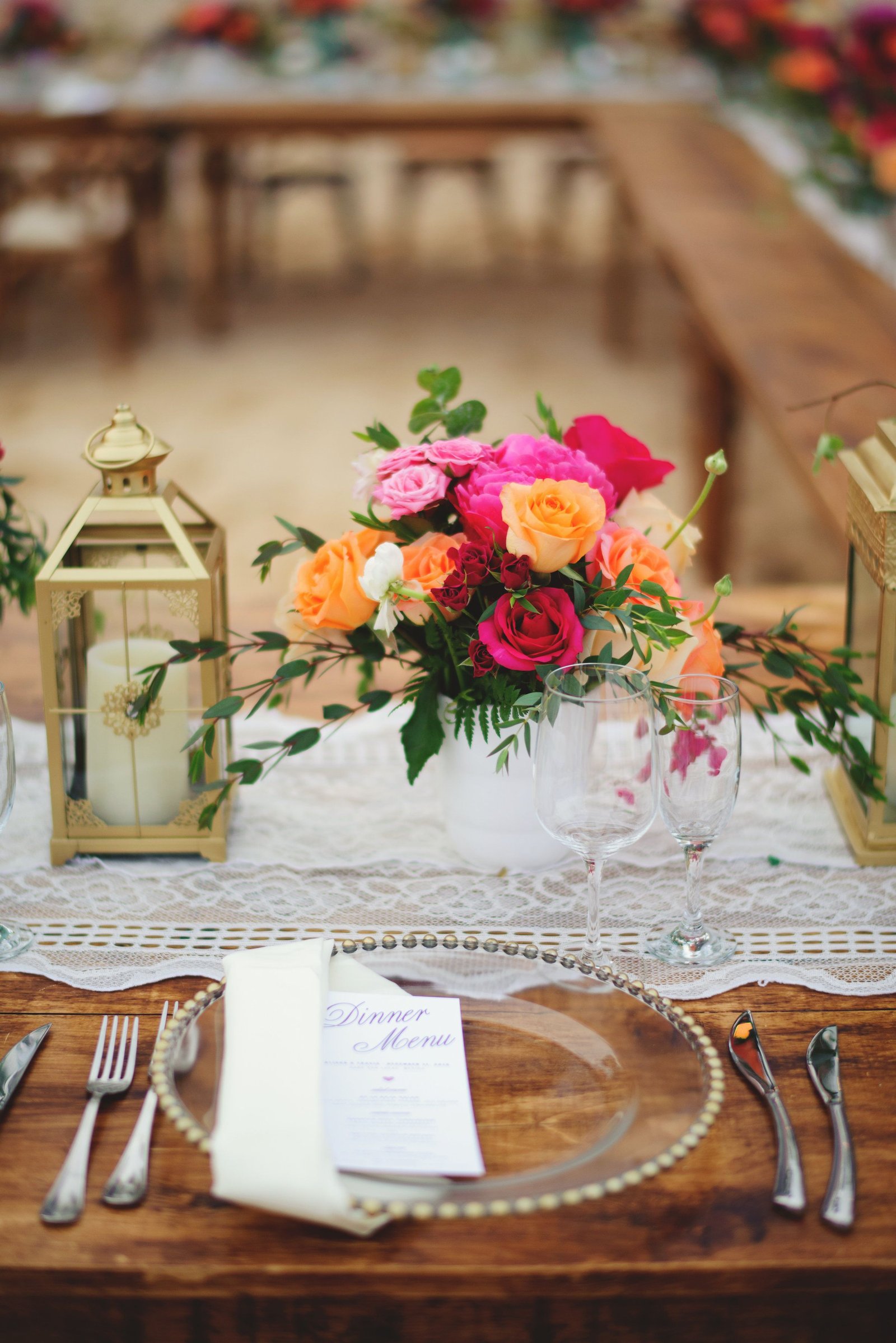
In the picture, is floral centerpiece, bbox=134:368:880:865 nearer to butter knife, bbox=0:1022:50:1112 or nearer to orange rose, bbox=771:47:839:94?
butter knife, bbox=0:1022:50:1112

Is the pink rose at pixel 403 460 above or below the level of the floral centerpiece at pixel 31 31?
below

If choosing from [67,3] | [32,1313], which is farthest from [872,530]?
[67,3]

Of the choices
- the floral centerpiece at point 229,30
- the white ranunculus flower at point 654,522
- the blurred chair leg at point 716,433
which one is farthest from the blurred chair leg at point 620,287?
the white ranunculus flower at point 654,522

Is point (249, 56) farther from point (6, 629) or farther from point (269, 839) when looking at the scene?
point (269, 839)

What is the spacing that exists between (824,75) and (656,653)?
130 inches

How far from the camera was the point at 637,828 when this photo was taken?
32.5 inches

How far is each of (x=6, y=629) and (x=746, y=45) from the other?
4.60 meters

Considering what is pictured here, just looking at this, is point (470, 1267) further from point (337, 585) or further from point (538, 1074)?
point (337, 585)

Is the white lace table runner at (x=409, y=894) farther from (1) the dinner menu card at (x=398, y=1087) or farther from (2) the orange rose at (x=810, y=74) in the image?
(2) the orange rose at (x=810, y=74)

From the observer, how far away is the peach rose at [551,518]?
0.85m

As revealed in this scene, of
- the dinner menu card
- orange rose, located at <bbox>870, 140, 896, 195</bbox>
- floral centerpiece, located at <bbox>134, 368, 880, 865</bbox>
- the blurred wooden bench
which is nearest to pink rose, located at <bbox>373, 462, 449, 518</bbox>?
floral centerpiece, located at <bbox>134, 368, 880, 865</bbox>

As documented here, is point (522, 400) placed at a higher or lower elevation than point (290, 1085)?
higher

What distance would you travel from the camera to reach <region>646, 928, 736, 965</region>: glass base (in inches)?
35.3

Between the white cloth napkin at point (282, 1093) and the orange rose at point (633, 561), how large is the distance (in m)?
0.30
